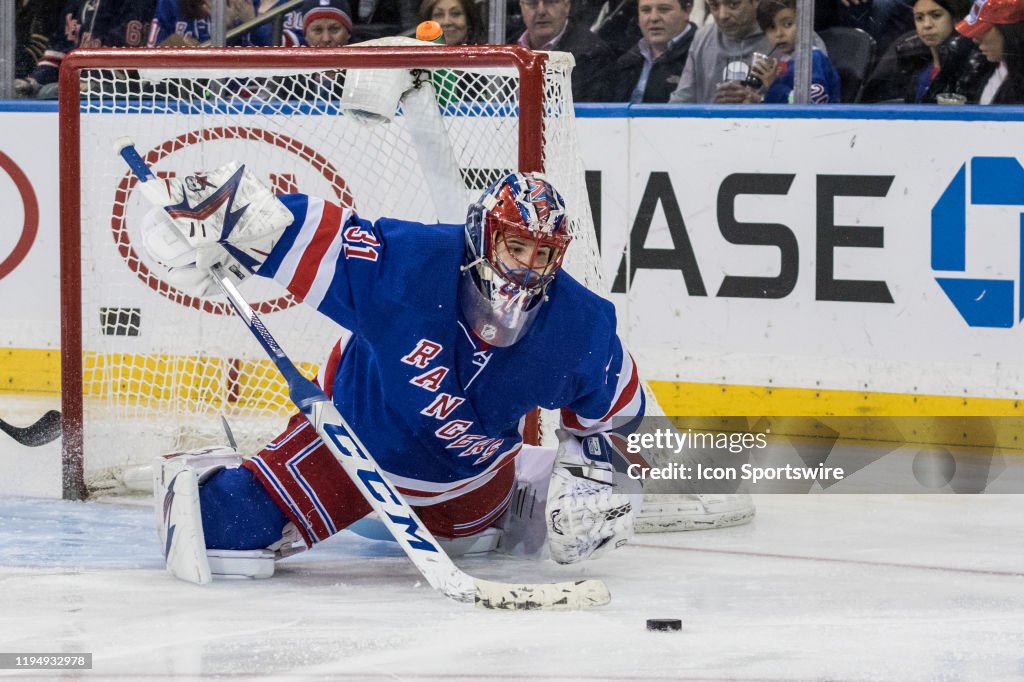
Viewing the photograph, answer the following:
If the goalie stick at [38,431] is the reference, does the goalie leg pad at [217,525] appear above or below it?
above

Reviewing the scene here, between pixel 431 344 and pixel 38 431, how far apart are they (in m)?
2.07

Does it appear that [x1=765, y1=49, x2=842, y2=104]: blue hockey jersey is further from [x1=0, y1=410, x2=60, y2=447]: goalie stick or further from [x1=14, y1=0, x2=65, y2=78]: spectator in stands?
[x1=14, y1=0, x2=65, y2=78]: spectator in stands

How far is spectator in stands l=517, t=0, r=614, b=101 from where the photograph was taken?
4.62 metres

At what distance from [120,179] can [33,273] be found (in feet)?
3.46

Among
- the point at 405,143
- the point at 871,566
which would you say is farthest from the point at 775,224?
the point at 871,566

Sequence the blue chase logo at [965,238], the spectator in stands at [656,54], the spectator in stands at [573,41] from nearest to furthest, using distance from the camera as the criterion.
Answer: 1. the blue chase logo at [965,238]
2. the spectator in stands at [656,54]
3. the spectator in stands at [573,41]

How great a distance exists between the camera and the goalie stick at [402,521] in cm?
276

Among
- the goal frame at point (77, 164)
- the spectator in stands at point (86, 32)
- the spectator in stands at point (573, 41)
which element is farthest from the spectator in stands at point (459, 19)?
Answer: the goal frame at point (77, 164)

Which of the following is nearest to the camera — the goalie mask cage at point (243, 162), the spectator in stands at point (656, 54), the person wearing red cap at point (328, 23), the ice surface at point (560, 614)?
the ice surface at point (560, 614)

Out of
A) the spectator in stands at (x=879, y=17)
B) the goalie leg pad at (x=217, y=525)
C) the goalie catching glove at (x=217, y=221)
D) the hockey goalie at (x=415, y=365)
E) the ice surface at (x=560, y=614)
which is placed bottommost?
the ice surface at (x=560, y=614)

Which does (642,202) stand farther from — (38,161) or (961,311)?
(38,161)

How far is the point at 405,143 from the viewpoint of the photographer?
395cm

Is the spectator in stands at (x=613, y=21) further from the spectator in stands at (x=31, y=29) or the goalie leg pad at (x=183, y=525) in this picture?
the goalie leg pad at (x=183, y=525)

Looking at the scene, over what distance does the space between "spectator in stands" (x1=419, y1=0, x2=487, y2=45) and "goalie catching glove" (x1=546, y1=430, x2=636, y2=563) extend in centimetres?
206
